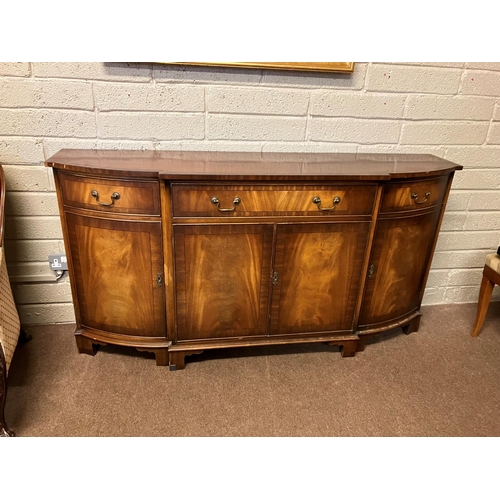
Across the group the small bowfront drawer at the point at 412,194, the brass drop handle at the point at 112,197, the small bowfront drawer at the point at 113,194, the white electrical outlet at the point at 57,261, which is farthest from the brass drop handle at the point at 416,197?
the white electrical outlet at the point at 57,261

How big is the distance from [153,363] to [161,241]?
648 mm

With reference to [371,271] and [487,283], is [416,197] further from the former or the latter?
[487,283]

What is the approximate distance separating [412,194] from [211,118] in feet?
3.24

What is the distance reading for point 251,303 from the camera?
1755 mm

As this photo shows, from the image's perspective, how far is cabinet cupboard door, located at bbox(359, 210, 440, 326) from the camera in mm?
1790

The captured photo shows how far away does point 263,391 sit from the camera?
1.74m

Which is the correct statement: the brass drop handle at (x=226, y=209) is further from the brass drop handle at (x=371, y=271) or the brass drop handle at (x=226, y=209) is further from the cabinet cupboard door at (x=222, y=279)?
the brass drop handle at (x=371, y=271)

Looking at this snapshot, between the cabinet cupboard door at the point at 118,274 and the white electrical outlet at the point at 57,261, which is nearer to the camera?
the cabinet cupboard door at the point at 118,274

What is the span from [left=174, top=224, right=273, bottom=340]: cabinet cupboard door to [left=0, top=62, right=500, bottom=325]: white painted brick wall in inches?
21.2

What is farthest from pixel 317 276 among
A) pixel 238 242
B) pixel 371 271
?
pixel 238 242

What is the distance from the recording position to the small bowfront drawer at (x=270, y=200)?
1.53m

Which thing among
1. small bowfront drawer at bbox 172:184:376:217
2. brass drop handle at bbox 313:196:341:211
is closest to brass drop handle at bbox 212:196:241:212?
small bowfront drawer at bbox 172:184:376:217

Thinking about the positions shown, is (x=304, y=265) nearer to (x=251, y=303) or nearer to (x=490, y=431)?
(x=251, y=303)

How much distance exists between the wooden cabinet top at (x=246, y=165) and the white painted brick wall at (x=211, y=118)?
0.31 feet
